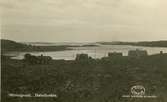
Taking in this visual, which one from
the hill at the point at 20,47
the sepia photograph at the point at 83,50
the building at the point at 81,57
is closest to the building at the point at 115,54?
the sepia photograph at the point at 83,50

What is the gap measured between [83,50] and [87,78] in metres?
0.24

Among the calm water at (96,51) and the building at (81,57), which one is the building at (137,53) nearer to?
the calm water at (96,51)

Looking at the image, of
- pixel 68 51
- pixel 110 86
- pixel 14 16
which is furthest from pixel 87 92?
pixel 14 16

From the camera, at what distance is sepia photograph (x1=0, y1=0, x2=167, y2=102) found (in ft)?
9.11

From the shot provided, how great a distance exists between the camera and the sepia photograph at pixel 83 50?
9.11 feet

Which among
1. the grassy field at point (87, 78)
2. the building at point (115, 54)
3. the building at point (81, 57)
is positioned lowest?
the grassy field at point (87, 78)

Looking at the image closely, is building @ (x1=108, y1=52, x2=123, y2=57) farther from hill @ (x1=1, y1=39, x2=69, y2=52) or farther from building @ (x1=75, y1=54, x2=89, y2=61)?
hill @ (x1=1, y1=39, x2=69, y2=52)

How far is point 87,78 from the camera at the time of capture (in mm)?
2842

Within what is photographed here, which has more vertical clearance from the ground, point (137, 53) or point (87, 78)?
point (137, 53)

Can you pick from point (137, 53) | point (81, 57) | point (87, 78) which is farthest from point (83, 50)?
point (137, 53)

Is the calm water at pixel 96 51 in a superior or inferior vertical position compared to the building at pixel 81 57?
superior

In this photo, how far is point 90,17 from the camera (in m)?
2.80

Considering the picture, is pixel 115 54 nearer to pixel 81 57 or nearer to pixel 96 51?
pixel 96 51

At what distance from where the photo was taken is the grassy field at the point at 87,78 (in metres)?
2.79
